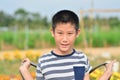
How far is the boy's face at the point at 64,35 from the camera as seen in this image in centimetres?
292

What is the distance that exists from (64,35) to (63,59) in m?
0.18

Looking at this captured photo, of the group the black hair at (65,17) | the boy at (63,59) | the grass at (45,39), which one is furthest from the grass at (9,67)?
the grass at (45,39)

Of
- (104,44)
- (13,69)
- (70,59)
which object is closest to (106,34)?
(104,44)

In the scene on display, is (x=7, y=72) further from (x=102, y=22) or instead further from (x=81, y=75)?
(x=102, y=22)

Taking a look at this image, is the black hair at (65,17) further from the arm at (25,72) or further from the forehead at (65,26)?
the arm at (25,72)

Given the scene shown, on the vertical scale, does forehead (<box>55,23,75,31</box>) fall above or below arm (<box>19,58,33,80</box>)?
above

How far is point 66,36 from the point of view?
2918mm

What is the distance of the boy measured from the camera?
293 centimetres

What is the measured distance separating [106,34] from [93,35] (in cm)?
103

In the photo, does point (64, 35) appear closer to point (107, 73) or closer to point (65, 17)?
point (65, 17)

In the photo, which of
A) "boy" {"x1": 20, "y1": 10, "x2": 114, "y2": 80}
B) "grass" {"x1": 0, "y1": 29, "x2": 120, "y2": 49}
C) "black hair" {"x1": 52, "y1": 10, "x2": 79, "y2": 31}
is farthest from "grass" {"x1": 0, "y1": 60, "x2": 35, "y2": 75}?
"grass" {"x1": 0, "y1": 29, "x2": 120, "y2": 49}

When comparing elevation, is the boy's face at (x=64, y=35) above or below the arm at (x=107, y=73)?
above

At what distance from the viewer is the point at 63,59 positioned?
2994 mm

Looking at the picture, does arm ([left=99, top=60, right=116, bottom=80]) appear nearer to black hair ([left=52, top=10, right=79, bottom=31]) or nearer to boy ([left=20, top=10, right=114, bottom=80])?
boy ([left=20, top=10, right=114, bottom=80])
